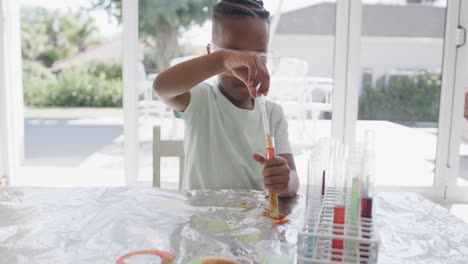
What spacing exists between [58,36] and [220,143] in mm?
6552

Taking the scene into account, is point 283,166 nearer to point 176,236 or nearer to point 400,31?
point 176,236

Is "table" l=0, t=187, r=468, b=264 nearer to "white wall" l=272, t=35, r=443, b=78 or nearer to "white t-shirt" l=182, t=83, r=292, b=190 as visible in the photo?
"white t-shirt" l=182, t=83, r=292, b=190

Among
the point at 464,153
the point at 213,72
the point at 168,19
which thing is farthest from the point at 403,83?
the point at 213,72

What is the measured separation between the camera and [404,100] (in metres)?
2.85

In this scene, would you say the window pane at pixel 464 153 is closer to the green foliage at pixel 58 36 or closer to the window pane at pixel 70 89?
the window pane at pixel 70 89

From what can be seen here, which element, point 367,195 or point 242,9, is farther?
point 242,9

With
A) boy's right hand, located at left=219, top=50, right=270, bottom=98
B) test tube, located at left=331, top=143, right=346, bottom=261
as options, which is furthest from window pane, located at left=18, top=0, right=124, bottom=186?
test tube, located at left=331, top=143, right=346, bottom=261

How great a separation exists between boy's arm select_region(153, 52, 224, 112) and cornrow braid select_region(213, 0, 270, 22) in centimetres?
22

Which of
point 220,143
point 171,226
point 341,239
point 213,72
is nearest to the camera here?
point 341,239

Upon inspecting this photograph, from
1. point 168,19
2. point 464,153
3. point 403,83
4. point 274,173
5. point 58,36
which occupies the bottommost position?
point 464,153

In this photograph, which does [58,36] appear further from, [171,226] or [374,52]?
[171,226]

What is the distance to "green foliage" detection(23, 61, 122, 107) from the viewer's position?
6.32m

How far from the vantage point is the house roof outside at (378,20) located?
8.93 feet

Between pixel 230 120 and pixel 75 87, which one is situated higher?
pixel 75 87
